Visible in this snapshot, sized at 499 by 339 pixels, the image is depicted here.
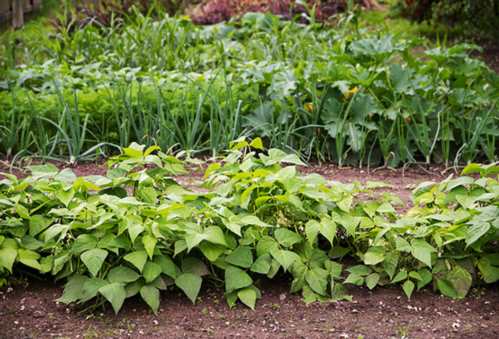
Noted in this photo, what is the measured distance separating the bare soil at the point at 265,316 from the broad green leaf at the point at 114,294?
0.34 ft

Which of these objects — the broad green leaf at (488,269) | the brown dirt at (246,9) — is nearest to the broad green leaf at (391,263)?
the broad green leaf at (488,269)

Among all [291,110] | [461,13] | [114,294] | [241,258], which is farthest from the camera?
[461,13]

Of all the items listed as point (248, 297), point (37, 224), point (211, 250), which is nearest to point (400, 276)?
point (248, 297)

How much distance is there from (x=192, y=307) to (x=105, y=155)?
2.14m

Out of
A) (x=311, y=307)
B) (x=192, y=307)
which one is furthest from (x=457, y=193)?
(x=192, y=307)

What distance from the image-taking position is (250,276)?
351 centimetres

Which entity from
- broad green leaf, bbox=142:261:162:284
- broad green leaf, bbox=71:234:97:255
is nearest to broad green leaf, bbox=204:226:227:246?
broad green leaf, bbox=142:261:162:284

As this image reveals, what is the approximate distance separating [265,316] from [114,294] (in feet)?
1.99

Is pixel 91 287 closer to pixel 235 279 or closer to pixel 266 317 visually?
pixel 235 279

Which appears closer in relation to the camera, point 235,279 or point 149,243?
point 149,243

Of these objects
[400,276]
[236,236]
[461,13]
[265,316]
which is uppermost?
[461,13]

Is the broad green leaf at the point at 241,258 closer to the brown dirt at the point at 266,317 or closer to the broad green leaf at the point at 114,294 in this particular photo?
the brown dirt at the point at 266,317

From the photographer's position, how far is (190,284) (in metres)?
3.27

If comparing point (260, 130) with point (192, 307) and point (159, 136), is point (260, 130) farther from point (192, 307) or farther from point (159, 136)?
point (192, 307)
